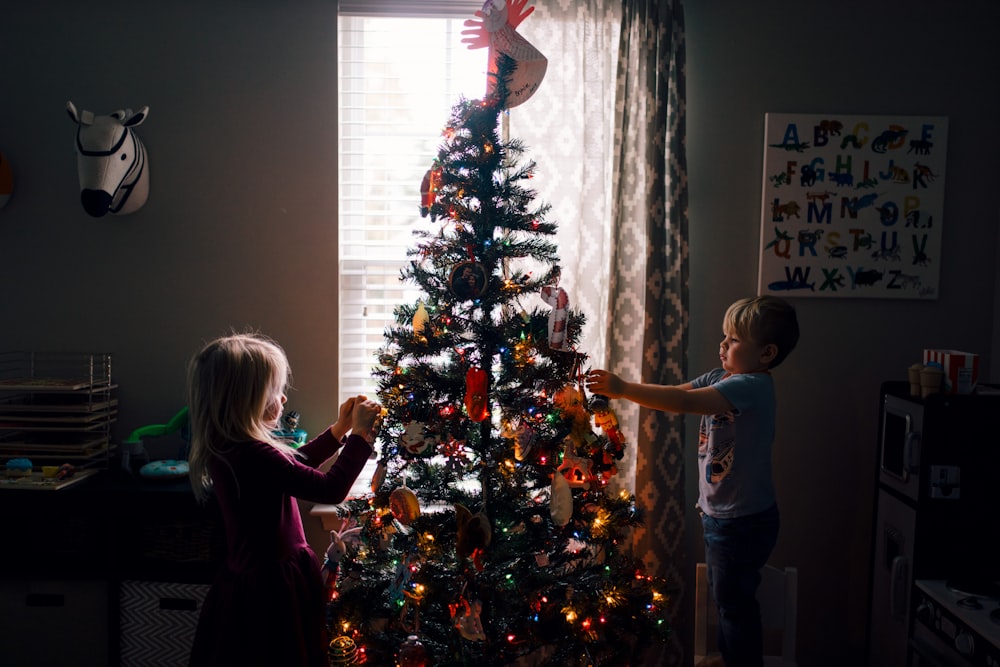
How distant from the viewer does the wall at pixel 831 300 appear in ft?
8.25

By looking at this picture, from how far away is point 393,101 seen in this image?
2539 mm

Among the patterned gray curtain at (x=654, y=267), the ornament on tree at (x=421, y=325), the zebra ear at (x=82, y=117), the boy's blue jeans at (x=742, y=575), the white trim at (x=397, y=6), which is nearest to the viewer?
the ornament on tree at (x=421, y=325)

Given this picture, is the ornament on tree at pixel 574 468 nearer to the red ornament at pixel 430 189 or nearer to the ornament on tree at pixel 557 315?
the ornament on tree at pixel 557 315

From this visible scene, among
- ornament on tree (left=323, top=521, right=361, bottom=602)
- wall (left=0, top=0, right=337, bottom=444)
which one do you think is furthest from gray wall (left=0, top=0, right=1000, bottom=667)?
ornament on tree (left=323, top=521, right=361, bottom=602)

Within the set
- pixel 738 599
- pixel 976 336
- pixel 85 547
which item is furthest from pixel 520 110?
pixel 85 547

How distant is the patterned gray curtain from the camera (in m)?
2.40

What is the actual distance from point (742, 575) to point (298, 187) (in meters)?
1.95

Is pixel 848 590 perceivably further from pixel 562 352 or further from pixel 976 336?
pixel 562 352

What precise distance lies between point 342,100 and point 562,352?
1404 mm

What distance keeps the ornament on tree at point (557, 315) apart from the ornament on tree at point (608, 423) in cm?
20

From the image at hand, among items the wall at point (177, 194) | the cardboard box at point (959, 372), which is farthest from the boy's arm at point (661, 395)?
the wall at point (177, 194)

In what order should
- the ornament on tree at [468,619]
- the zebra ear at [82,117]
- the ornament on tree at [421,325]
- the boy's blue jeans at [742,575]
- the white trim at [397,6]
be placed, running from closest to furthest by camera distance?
1. the ornament on tree at [468,619]
2. the ornament on tree at [421,325]
3. the boy's blue jeans at [742,575]
4. the zebra ear at [82,117]
5. the white trim at [397,6]

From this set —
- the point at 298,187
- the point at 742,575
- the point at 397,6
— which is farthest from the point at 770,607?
the point at 397,6

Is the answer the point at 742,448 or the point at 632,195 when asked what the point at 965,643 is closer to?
the point at 742,448
